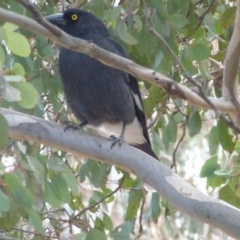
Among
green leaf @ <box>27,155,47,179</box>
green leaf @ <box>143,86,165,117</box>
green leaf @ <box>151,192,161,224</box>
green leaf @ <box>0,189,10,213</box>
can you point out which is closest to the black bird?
green leaf @ <box>143,86,165,117</box>

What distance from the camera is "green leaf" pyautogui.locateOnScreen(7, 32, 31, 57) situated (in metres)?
1.59

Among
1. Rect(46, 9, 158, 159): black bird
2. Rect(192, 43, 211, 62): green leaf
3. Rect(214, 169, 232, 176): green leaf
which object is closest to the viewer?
Rect(192, 43, 211, 62): green leaf

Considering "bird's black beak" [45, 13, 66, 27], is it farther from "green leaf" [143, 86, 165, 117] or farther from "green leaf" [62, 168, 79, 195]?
"green leaf" [62, 168, 79, 195]

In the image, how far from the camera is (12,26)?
5.13ft

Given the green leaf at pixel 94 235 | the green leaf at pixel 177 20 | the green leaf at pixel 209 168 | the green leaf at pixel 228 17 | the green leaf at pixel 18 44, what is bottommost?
the green leaf at pixel 94 235

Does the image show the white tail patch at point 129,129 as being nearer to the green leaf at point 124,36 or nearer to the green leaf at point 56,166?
the green leaf at point 56,166

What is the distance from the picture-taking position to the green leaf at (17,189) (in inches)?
65.2

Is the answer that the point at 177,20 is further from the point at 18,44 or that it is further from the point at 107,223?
the point at 107,223

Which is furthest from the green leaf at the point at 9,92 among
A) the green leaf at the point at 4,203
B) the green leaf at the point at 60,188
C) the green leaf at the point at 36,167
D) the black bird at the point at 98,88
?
the black bird at the point at 98,88

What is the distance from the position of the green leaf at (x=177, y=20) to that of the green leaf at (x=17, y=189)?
2.30 feet

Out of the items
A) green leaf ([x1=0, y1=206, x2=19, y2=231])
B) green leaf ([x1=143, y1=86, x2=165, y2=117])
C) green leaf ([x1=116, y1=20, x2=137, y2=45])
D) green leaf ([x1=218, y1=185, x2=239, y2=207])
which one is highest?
green leaf ([x1=143, y1=86, x2=165, y2=117])

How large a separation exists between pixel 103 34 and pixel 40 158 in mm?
1040

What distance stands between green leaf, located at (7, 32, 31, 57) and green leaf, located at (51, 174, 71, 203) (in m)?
0.61

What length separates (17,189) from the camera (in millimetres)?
1665
